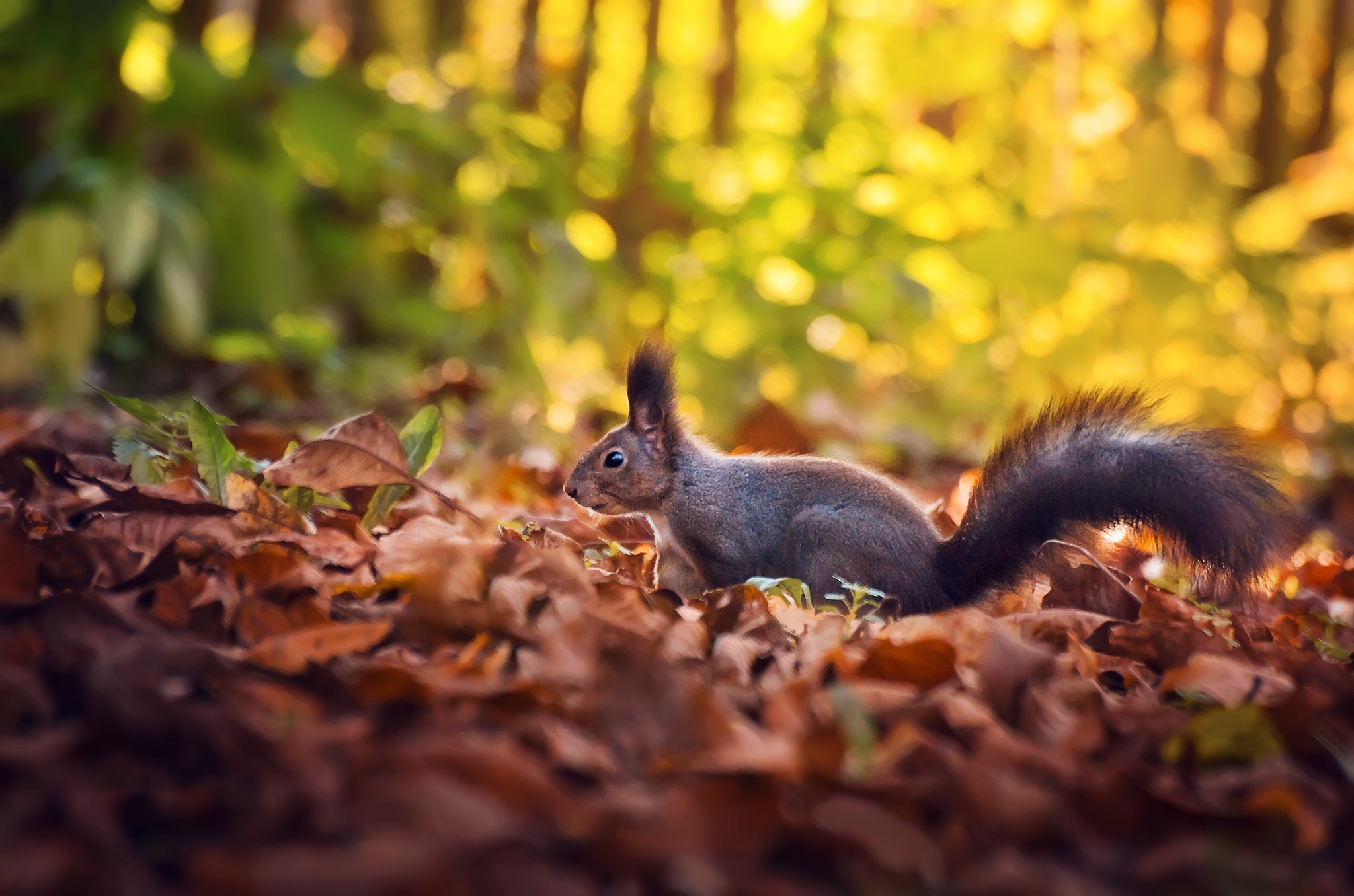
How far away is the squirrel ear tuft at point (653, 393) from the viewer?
3.11 m

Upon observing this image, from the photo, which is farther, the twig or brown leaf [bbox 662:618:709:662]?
the twig

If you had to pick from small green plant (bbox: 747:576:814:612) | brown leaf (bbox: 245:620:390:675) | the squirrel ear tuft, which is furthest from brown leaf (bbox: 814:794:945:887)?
the squirrel ear tuft

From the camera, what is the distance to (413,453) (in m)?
2.50

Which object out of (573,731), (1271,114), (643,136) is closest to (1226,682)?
(573,731)

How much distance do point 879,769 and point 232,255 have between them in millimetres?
4492

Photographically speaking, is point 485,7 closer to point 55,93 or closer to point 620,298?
point 620,298

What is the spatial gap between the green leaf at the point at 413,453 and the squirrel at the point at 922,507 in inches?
28.0

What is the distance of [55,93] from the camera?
4.54 meters

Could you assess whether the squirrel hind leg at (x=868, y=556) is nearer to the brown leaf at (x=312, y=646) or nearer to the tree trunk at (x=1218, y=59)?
the brown leaf at (x=312, y=646)

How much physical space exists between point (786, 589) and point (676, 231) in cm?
459

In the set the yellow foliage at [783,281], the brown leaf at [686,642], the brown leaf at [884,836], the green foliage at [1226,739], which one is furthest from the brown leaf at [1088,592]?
the yellow foliage at [783,281]

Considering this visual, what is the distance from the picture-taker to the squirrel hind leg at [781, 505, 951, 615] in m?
2.56

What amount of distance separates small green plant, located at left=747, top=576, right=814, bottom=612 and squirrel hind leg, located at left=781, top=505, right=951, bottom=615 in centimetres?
16

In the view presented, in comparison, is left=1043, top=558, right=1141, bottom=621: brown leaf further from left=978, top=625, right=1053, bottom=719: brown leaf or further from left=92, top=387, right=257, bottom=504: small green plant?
left=92, top=387, right=257, bottom=504: small green plant
